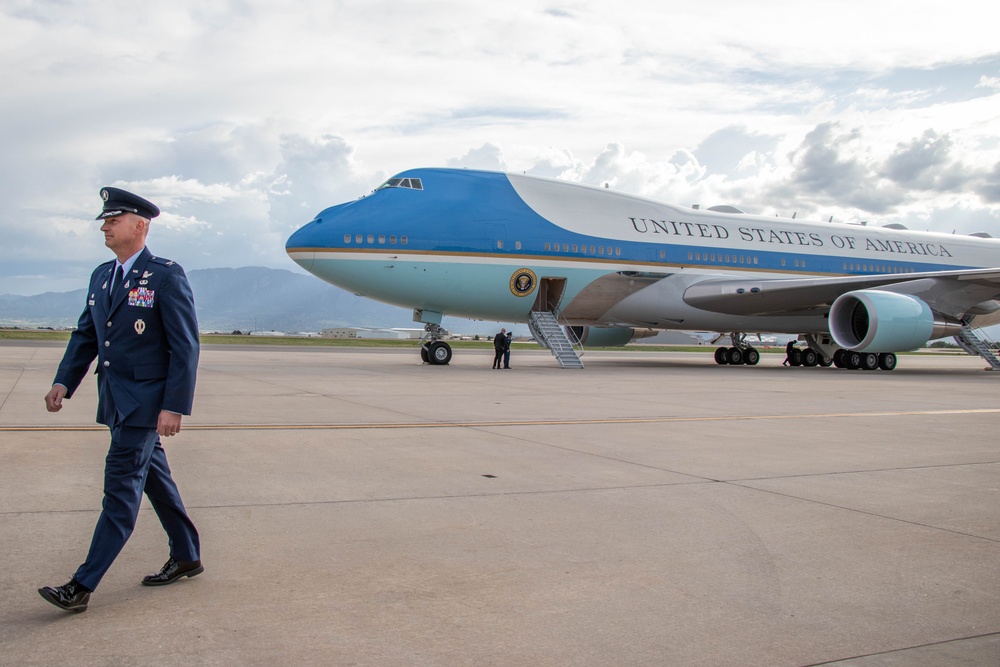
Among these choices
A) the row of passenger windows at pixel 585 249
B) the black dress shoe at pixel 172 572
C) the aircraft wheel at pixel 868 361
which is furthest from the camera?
the aircraft wheel at pixel 868 361

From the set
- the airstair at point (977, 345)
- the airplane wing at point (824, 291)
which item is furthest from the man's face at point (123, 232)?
the airstair at point (977, 345)

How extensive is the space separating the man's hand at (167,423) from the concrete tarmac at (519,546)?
0.68m

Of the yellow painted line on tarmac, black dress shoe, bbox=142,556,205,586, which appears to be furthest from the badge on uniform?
the yellow painted line on tarmac

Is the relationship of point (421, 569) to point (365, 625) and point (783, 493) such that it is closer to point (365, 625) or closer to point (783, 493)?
point (365, 625)

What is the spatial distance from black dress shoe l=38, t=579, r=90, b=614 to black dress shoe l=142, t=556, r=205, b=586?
1.11 feet

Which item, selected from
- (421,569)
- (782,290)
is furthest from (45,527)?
(782,290)

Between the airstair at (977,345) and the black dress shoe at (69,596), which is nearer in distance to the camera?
the black dress shoe at (69,596)

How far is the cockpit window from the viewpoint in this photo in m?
19.6

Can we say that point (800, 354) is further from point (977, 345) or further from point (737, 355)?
point (977, 345)

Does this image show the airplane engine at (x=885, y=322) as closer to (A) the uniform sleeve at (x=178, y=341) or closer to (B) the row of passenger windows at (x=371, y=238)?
(B) the row of passenger windows at (x=371, y=238)

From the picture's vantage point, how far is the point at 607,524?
4812 millimetres

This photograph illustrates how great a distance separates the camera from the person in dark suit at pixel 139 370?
3543mm

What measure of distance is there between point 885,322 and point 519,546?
699 inches

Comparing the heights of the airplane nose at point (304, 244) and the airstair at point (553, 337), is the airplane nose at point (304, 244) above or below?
above
